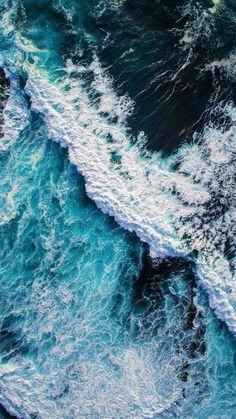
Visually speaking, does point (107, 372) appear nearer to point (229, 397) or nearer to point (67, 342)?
point (67, 342)

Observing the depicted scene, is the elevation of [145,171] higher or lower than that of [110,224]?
higher

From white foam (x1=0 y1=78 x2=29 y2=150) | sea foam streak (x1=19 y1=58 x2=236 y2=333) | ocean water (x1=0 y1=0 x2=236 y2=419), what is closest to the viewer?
ocean water (x1=0 y1=0 x2=236 y2=419)

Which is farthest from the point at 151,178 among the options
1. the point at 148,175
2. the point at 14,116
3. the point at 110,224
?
the point at 14,116

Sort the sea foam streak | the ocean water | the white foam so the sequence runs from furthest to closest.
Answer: the white foam, the sea foam streak, the ocean water

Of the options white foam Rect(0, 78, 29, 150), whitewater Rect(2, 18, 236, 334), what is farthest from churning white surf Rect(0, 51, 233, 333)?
white foam Rect(0, 78, 29, 150)

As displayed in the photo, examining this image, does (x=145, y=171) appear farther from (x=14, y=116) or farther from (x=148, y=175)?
(x=14, y=116)

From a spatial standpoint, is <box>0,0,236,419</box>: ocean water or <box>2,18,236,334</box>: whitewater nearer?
<box>0,0,236,419</box>: ocean water

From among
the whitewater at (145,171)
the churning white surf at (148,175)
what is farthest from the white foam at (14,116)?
the churning white surf at (148,175)

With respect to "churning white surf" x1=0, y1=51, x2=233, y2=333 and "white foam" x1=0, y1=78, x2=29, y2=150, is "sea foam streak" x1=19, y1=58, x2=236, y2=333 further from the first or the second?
"white foam" x1=0, y1=78, x2=29, y2=150
